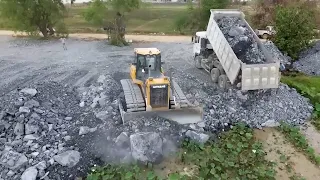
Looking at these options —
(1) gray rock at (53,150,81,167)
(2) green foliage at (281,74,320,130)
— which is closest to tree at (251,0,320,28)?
(2) green foliage at (281,74,320,130)

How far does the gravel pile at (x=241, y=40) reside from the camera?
40.0 feet

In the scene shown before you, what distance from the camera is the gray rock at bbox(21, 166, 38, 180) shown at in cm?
787

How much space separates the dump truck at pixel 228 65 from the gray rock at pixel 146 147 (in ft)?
12.7

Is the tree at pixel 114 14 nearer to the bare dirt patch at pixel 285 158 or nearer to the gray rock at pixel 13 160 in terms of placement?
the bare dirt patch at pixel 285 158

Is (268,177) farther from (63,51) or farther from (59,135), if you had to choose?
(63,51)

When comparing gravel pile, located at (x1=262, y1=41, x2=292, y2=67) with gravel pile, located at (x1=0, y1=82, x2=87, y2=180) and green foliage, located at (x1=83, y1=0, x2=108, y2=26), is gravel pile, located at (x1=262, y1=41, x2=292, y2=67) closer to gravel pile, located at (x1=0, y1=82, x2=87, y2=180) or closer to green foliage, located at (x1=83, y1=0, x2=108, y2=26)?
gravel pile, located at (x1=0, y1=82, x2=87, y2=180)

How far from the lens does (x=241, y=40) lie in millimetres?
12625

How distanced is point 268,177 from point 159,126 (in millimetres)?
3024

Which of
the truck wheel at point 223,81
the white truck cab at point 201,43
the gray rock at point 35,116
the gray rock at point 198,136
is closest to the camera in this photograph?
the gray rock at point 198,136

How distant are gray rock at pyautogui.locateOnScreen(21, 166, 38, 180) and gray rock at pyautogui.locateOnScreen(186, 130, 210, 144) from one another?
12.9 ft

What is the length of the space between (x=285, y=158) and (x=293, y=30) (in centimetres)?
914

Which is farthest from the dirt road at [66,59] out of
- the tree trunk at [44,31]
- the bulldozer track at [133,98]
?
the bulldozer track at [133,98]

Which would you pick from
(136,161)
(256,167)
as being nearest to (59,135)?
(136,161)

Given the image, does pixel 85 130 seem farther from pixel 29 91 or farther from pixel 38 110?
pixel 29 91
